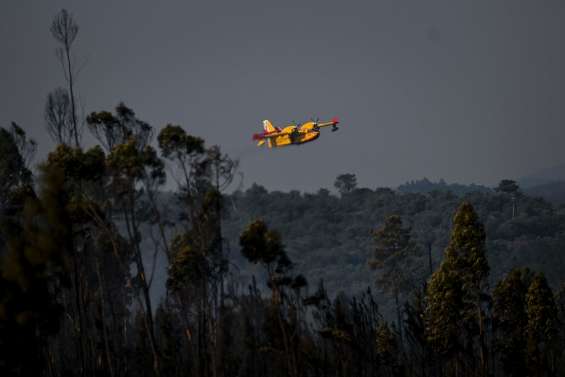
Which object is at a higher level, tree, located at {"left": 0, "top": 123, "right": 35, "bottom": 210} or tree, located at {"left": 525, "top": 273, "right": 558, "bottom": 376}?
tree, located at {"left": 0, "top": 123, "right": 35, "bottom": 210}

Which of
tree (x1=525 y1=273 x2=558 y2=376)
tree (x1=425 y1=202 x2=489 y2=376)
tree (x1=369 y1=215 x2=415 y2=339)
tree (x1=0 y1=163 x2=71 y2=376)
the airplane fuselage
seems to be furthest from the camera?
tree (x1=369 y1=215 x2=415 y2=339)

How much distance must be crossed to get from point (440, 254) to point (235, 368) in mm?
140399

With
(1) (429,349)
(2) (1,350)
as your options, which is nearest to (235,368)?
(1) (429,349)

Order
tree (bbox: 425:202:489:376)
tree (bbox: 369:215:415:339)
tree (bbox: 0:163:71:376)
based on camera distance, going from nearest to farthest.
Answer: tree (bbox: 0:163:71:376)
tree (bbox: 425:202:489:376)
tree (bbox: 369:215:415:339)

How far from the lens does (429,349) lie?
4766 cm

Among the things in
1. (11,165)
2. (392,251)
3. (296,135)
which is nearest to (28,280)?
(11,165)

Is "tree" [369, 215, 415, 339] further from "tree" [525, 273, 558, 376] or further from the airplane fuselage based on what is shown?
"tree" [525, 273, 558, 376]

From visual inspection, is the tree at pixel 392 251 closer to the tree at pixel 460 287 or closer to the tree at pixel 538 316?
the tree at pixel 538 316

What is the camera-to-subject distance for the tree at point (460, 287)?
39.2 m

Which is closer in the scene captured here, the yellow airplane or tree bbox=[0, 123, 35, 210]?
tree bbox=[0, 123, 35, 210]

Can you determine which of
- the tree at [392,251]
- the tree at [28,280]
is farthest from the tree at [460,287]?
the tree at [392,251]

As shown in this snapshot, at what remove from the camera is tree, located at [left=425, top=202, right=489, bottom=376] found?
128 feet

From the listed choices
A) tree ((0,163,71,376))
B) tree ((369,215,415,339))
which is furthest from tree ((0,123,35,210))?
tree ((369,215,415,339))

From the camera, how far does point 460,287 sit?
40.9 metres
